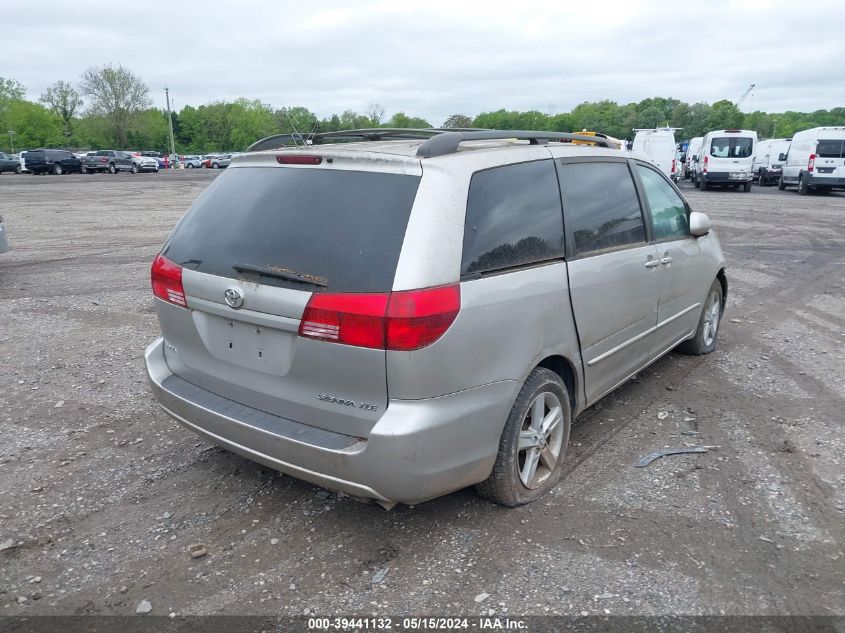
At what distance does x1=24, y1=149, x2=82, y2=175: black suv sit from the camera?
148ft

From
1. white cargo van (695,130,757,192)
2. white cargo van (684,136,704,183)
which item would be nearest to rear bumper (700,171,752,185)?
white cargo van (695,130,757,192)

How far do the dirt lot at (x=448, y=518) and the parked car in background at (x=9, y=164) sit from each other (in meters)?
48.3

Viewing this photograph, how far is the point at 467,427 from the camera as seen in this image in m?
2.93

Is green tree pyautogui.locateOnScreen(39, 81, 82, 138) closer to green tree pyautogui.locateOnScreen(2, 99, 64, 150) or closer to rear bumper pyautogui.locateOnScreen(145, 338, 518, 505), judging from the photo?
green tree pyautogui.locateOnScreen(2, 99, 64, 150)

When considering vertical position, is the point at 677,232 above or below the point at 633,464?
above

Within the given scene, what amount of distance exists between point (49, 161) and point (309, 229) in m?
49.9

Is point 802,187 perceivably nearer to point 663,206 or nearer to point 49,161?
point 663,206

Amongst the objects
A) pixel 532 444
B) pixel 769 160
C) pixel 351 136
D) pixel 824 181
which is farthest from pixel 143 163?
pixel 532 444

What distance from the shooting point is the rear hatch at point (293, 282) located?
2.81m

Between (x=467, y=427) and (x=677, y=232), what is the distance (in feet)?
9.58

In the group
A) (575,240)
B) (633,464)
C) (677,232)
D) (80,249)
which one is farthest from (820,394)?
(80,249)

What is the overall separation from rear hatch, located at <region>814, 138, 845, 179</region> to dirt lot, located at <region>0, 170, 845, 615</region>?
23.5 metres

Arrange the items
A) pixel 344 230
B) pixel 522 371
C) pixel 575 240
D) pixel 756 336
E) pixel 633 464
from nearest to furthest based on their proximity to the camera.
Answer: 1. pixel 344 230
2. pixel 522 371
3. pixel 575 240
4. pixel 633 464
5. pixel 756 336

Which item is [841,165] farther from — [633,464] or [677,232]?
[633,464]
